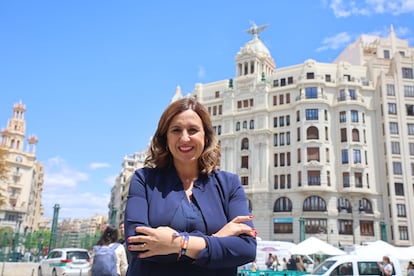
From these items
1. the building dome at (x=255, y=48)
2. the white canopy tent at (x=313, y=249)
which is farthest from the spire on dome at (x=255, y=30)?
the white canopy tent at (x=313, y=249)

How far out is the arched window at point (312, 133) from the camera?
46406 millimetres

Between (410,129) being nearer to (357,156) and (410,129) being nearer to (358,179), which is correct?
(357,156)

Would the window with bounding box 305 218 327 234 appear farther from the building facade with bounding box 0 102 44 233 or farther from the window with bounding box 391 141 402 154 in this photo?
the building facade with bounding box 0 102 44 233

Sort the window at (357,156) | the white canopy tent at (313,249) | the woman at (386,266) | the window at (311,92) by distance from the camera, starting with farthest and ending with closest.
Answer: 1. the window at (311,92)
2. the window at (357,156)
3. the white canopy tent at (313,249)
4. the woman at (386,266)

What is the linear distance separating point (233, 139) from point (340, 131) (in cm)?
1380

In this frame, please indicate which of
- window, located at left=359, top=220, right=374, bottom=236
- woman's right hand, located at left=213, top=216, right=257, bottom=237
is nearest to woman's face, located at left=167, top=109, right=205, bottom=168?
woman's right hand, located at left=213, top=216, right=257, bottom=237

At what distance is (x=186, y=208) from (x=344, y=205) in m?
45.9

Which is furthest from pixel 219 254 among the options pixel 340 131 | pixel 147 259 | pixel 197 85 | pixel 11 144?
pixel 11 144

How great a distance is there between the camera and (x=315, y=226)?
42.8 metres

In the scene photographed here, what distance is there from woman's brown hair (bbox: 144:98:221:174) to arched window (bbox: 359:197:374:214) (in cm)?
4569

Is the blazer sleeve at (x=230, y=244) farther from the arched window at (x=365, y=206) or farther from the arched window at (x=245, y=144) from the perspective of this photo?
the arched window at (x=245, y=144)

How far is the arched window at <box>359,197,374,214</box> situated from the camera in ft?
143

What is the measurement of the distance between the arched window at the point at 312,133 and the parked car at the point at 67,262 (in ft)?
118

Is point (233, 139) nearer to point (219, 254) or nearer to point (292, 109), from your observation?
point (292, 109)
